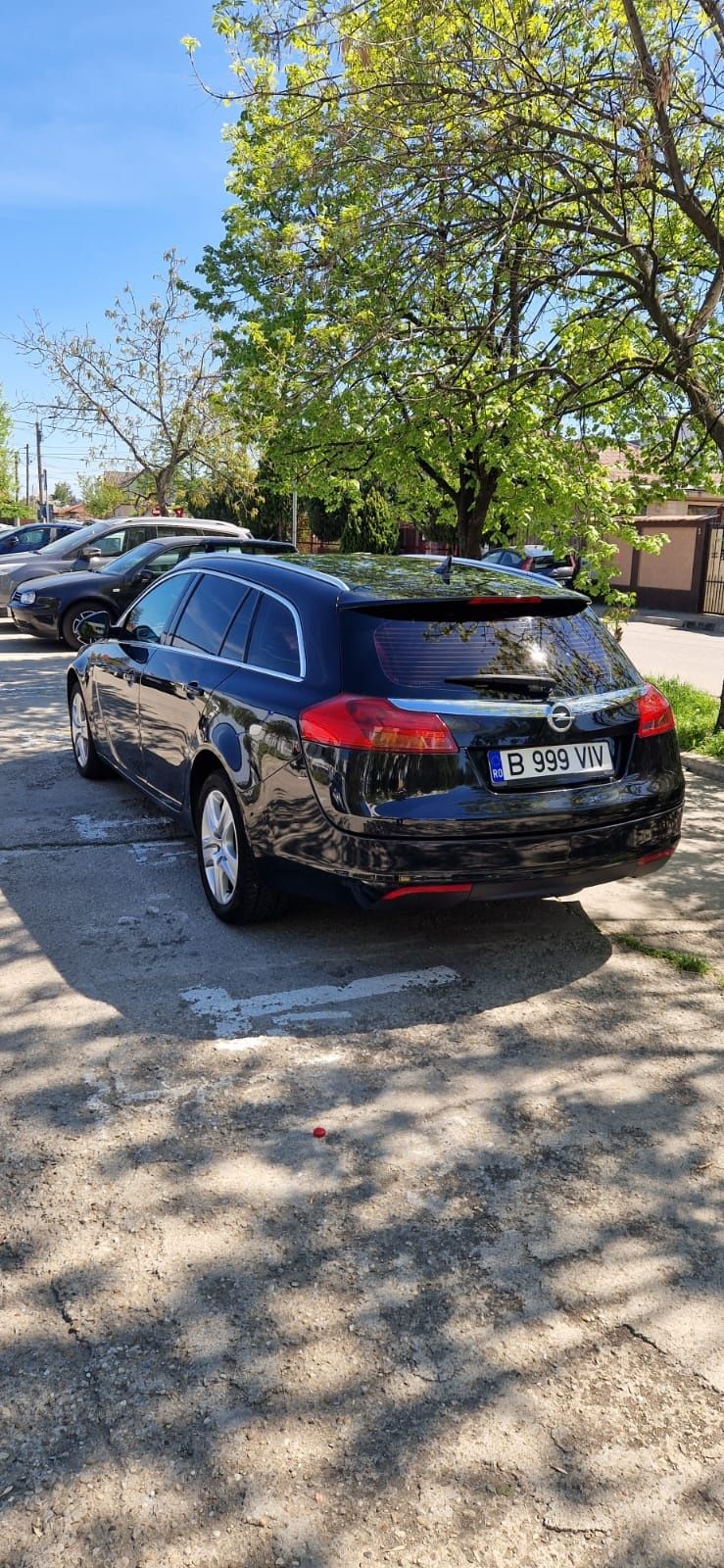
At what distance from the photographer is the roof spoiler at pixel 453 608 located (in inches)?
179

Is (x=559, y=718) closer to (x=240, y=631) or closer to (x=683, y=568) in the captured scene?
(x=240, y=631)

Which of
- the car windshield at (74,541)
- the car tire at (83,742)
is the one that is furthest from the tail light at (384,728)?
the car windshield at (74,541)

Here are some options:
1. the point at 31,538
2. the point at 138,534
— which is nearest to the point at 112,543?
the point at 138,534

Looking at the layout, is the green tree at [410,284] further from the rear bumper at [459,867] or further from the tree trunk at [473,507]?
the rear bumper at [459,867]

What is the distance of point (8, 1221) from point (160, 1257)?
430 millimetres

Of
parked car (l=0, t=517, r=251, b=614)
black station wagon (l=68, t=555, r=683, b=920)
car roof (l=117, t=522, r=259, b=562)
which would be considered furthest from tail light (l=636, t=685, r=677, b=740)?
parked car (l=0, t=517, r=251, b=614)

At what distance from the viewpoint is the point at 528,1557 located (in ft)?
6.69

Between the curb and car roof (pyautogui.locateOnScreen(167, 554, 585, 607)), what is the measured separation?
3.91 meters

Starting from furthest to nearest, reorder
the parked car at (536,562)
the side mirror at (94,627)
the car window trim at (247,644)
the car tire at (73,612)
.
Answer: the parked car at (536,562), the car tire at (73,612), the side mirror at (94,627), the car window trim at (247,644)

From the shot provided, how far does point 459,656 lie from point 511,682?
22 centimetres

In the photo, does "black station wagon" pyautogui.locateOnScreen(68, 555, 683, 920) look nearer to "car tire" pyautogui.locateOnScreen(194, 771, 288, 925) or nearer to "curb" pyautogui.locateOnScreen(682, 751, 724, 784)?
"car tire" pyautogui.locateOnScreen(194, 771, 288, 925)

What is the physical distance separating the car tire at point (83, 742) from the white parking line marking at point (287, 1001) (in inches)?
143

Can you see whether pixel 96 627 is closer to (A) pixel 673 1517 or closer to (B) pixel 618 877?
(B) pixel 618 877

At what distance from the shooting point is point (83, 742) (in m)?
7.82
